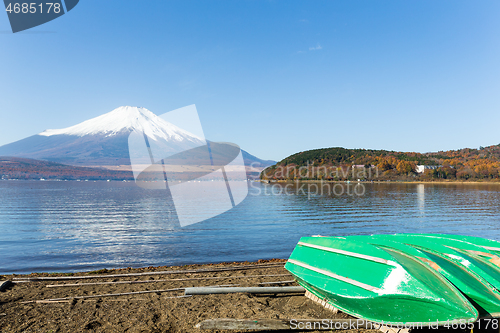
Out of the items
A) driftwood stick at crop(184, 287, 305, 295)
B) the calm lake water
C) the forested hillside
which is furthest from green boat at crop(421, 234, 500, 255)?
the forested hillside

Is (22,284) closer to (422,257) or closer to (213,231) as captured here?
(422,257)

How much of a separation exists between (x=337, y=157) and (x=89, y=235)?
152581mm

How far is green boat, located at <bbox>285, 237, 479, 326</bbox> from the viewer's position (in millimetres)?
4516

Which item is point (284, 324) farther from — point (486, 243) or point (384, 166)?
point (384, 166)

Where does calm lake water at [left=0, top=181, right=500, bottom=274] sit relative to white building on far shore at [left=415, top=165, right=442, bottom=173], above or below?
below

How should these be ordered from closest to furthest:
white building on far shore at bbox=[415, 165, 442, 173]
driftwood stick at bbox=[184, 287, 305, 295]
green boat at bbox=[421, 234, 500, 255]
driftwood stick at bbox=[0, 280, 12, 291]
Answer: green boat at bbox=[421, 234, 500, 255]
driftwood stick at bbox=[184, 287, 305, 295]
driftwood stick at bbox=[0, 280, 12, 291]
white building on far shore at bbox=[415, 165, 442, 173]

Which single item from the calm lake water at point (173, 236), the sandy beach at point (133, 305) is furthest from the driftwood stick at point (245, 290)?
the calm lake water at point (173, 236)

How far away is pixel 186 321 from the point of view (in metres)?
5.69

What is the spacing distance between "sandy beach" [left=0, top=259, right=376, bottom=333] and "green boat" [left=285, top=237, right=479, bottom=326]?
0.72 m

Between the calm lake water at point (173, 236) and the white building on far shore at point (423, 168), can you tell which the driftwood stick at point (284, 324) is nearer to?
the calm lake water at point (173, 236)

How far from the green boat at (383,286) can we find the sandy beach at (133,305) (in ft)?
2.37

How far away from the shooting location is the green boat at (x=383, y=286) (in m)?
4.52

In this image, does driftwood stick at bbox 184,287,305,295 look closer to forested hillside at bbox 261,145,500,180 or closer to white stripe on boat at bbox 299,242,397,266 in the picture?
white stripe on boat at bbox 299,242,397,266

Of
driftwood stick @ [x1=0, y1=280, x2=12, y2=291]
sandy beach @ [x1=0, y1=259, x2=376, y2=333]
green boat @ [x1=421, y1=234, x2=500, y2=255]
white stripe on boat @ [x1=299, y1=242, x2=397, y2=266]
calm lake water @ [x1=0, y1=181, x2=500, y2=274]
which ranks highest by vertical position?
white stripe on boat @ [x1=299, y1=242, x2=397, y2=266]
